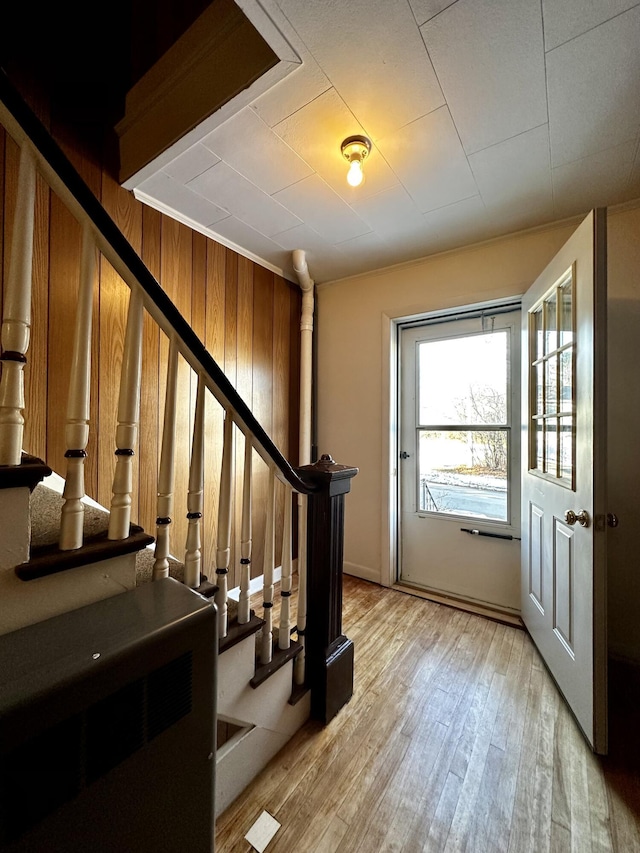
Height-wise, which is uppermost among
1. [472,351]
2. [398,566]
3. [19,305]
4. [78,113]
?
[78,113]

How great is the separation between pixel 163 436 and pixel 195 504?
8.7 inches

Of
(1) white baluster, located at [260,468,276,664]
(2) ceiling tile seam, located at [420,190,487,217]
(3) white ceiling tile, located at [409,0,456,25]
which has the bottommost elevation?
(1) white baluster, located at [260,468,276,664]

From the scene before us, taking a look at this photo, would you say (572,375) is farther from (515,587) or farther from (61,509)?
(61,509)

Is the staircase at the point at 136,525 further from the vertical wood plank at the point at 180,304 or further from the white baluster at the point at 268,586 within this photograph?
the vertical wood plank at the point at 180,304

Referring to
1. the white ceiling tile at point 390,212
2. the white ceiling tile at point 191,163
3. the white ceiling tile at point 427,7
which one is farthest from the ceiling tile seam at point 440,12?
the white ceiling tile at point 191,163

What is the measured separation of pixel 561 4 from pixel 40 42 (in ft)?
6.41

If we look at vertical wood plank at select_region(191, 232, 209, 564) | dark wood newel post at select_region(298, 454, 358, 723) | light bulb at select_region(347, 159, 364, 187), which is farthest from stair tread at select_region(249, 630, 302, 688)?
light bulb at select_region(347, 159, 364, 187)

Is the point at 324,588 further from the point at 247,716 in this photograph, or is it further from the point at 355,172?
the point at 355,172

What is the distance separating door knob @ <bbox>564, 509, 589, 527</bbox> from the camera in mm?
1337

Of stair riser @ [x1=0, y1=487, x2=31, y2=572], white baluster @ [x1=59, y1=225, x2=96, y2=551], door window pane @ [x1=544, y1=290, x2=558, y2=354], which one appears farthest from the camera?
door window pane @ [x1=544, y1=290, x2=558, y2=354]

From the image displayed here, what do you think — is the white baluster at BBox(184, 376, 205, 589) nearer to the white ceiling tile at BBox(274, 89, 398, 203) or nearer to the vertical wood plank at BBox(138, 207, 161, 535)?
the vertical wood plank at BBox(138, 207, 161, 535)

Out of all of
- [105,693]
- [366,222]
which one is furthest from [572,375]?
[105,693]

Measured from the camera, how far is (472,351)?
2.47 meters

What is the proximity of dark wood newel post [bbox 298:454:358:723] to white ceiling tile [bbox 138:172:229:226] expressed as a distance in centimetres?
163
